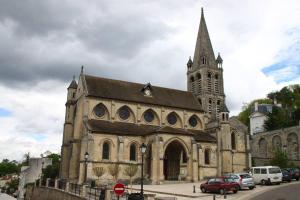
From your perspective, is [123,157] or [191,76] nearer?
[123,157]

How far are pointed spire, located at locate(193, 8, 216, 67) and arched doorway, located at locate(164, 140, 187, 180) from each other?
1960cm

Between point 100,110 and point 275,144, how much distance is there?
36334mm

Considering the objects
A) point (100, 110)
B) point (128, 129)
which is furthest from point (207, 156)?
point (100, 110)

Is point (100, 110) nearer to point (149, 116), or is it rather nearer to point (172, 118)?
point (149, 116)

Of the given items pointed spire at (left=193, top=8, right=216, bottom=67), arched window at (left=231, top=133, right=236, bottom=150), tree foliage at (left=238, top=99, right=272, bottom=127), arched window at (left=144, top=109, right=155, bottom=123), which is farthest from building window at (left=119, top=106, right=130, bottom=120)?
tree foliage at (left=238, top=99, right=272, bottom=127)

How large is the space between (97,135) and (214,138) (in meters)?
17.7

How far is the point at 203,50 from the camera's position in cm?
6016

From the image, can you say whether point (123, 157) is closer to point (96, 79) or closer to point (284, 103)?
point (96, 79)

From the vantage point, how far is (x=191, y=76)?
200 feet

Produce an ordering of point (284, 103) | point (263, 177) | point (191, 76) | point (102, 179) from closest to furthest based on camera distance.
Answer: point (263, 177)
point (102, 179)
point (191, 76)
point (284, 103)

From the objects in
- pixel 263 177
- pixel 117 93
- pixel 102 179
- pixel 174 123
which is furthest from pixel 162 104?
pixel 263 177

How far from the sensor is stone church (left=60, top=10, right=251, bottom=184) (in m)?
41.3

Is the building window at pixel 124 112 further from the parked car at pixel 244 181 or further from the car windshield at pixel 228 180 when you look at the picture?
the car windshield at pixel 228 180

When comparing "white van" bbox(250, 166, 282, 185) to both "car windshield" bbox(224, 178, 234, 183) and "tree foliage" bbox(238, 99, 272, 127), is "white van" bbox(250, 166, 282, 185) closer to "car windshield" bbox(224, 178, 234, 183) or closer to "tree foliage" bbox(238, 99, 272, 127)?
"car windshield" bbox(224, 178, 234, 183)
